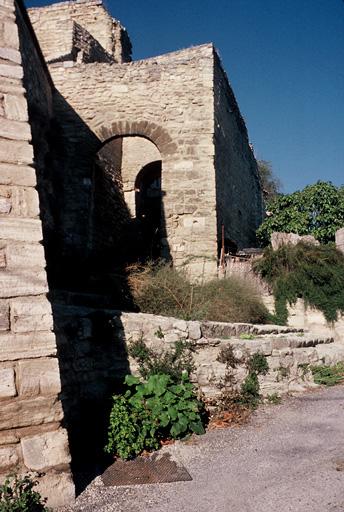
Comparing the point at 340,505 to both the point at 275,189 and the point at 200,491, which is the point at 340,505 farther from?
the point at 275,189

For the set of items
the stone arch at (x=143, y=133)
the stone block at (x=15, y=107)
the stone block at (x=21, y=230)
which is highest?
the stone arch at (x=143, y=133)

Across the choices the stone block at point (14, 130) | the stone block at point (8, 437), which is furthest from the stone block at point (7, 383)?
the stone block at point (14, 130)

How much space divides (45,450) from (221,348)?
2.83m

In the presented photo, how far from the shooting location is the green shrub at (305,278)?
29.4ft

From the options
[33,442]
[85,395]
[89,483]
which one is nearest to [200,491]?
[89,483]

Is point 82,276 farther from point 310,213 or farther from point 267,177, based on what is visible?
point 267,177

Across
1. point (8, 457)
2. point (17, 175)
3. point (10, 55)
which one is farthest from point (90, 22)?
point (8, 457)

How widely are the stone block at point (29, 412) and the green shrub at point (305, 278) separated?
21.4 ft

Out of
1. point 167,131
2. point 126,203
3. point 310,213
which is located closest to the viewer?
point 167,131

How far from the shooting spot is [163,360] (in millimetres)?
5023

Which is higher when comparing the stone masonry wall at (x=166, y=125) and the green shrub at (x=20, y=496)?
the stone masonry wall at (x=166, y=125)

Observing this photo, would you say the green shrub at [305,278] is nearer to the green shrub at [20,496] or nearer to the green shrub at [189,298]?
the green shrub at [189,298]

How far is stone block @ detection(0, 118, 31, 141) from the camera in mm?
3412

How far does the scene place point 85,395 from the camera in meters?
4.57
